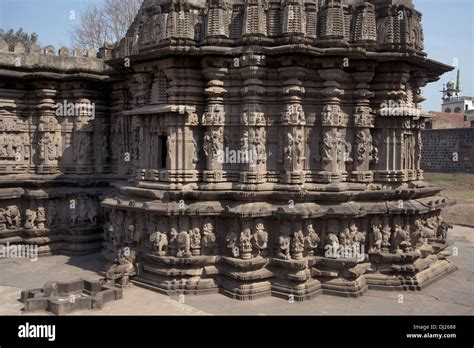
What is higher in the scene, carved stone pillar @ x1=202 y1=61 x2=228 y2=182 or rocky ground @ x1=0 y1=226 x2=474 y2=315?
carved stone pillar @ x1=202 y1=61 x2=228 y2=182

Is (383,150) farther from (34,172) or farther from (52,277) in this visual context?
(34,172)

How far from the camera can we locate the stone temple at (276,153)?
10.0 m

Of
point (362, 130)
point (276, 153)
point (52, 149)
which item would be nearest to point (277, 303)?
point (276, 153)

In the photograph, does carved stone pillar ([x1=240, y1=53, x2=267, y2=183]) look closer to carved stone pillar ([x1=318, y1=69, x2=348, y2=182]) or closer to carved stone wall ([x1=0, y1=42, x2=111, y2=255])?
carved stone pillar ([x1=318, y1=69, x2=348, y2=182])

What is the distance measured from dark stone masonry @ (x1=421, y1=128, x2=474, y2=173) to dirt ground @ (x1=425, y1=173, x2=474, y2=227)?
2.87 feet

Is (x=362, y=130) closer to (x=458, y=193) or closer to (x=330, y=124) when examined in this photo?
(x=330, y=124)

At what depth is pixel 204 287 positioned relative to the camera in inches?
390

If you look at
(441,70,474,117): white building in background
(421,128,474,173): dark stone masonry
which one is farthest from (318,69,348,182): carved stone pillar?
(441,70,474,117): white building in background

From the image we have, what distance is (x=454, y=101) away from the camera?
230 ft

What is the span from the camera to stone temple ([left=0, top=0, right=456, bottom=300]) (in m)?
10.0

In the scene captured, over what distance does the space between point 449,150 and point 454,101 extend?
134ft

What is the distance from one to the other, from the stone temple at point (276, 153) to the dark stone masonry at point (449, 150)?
24.2 m

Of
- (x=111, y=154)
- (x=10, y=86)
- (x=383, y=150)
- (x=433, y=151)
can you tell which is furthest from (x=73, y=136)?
(x=433, y=151)

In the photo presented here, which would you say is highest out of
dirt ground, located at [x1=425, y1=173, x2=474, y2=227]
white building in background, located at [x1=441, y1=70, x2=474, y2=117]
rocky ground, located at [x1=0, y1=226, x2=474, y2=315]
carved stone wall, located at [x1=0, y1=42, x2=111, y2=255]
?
white building in background, located at [x1=441, y1=70, x2=474, y2=117]
